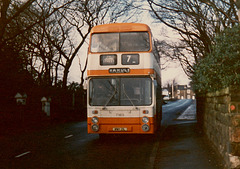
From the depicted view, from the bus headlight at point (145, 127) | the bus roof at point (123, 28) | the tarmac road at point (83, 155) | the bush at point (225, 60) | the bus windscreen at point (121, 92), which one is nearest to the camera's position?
the tarmac road at point (83, 155)

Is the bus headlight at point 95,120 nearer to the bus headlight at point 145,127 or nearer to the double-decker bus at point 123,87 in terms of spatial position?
the double-decker bus at point 123,87

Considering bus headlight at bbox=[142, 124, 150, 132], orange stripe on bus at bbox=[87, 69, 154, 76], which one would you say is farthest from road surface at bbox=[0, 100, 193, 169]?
orange stripe on bus at bbox=[87, 69, 154, 76]

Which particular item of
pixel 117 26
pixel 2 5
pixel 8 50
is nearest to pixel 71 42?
pixel 8 50

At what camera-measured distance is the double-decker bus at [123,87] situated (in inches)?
529

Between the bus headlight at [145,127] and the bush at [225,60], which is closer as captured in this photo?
the bush at [225,60]

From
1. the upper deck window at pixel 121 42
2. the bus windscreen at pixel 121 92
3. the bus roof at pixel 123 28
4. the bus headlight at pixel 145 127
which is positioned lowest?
the bus headlight at pixel 145 127

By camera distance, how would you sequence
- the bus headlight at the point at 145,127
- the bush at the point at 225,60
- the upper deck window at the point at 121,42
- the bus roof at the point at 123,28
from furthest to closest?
the bus roof at the point at 123,28, the upper deck window at the point at 121,42, the bus headlight at the point at 145,127, the bush at the point at 225,60

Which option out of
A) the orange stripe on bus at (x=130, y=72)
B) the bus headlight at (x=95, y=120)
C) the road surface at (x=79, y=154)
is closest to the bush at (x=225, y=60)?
the road surface at (x=79, y=154)

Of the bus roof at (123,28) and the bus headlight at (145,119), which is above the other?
the bus roof at (123,28)

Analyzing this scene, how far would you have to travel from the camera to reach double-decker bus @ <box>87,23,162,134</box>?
1345cm

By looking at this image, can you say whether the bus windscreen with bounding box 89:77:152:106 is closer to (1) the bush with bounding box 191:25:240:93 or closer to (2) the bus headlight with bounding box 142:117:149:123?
(2) the bus headlight with bounding box 142:117:149:123

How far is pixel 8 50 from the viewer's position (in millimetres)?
23625

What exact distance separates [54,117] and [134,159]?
72.7 feet

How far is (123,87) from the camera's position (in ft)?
44.5
